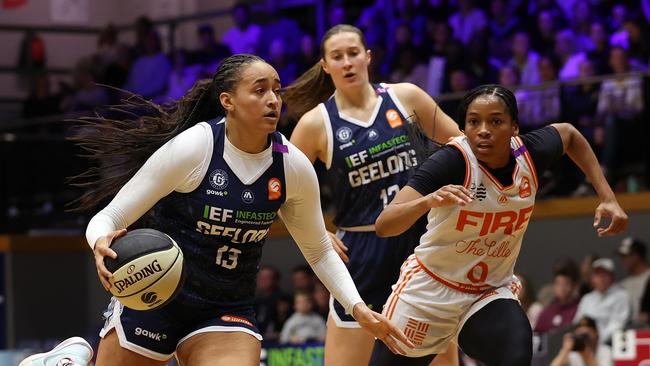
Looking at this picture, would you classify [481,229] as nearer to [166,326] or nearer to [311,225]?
[311,225]

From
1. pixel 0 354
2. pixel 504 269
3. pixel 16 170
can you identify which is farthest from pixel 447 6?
pixel 504 269

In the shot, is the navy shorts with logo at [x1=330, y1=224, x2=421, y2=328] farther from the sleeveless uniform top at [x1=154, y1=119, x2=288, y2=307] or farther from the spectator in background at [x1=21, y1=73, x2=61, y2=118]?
the spectator in background at [x1=21, y1=73, x2=61, y2=118]

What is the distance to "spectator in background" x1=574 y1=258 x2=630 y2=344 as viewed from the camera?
10023 mm

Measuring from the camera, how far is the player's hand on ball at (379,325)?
513cm

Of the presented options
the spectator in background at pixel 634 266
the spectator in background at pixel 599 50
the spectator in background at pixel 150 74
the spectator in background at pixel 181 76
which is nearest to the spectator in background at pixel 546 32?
the spectator in background at pixel 599 50

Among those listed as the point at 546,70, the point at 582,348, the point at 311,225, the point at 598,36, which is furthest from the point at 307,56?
the point at 311,225

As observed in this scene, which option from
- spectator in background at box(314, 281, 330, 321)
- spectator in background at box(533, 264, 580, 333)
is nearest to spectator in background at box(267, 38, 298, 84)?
spectator in background at box(314, 281, 330, 321)

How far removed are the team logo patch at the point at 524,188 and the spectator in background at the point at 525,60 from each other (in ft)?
22.6

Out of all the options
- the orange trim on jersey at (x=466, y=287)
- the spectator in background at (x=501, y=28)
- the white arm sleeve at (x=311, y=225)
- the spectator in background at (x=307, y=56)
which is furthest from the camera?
the spectator in background at (x=307, y=56)

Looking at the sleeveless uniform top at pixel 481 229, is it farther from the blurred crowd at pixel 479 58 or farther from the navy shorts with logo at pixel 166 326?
the blurred crowd at pixel 479 58

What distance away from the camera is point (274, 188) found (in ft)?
16.9

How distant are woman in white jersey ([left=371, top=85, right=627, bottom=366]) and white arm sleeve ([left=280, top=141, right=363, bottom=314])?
278 millimetres

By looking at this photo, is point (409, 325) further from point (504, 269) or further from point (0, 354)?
point (0, 354)

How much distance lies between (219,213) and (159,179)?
0.29 m
